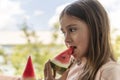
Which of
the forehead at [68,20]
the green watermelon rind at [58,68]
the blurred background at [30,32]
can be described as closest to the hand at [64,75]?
the green watermelon rind at [58,68]

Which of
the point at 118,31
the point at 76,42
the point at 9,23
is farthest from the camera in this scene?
the point at 9,23

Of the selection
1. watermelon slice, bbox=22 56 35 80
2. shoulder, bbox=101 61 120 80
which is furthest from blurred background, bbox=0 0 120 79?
shoulder, bbox=101 61 120 80

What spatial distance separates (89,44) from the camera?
45.8 inches

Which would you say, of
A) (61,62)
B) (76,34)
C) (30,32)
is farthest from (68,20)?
(30,32)

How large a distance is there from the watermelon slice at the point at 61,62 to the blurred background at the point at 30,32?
1.22m

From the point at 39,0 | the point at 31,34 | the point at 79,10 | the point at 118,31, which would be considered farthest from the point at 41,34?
the point at 79,10

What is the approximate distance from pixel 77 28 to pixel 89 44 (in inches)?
3.4

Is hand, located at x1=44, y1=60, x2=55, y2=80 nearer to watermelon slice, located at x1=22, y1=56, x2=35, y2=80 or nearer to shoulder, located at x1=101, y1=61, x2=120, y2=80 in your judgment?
watermelon slice, located at x1=22, y1=56, x2=35, y2=80

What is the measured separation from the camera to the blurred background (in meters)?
2.53

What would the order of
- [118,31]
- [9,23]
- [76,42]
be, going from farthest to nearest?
[9,23], [118,31], [76,42]

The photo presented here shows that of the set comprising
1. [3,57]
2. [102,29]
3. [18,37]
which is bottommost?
[3,57]

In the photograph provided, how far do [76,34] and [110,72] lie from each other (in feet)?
0.70

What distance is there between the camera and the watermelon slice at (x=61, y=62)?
1.24 metres

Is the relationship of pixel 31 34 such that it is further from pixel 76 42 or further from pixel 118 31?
pixel 76 42
